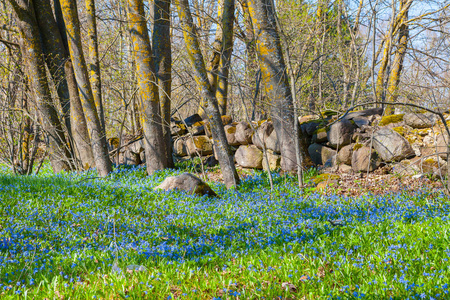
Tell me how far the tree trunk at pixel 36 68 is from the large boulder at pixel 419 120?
9646 mm

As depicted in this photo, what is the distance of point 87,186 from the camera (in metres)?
7.64

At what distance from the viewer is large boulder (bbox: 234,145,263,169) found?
10.3m

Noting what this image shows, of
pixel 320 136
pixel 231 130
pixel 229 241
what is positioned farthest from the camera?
pixel 231 130

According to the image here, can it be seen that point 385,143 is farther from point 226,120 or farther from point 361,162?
point 226,120

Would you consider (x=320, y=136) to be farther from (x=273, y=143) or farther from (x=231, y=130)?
(x=231, y=130)

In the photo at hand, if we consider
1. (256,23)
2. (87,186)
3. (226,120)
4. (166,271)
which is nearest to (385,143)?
(256,23)

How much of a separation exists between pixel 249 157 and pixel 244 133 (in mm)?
763

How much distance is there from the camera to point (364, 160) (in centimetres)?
814

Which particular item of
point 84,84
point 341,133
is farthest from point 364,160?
point 84,84

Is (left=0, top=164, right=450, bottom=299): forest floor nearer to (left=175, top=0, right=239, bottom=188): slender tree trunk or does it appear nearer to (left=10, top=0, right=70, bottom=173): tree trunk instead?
(left=175, top=0, right=239, bottom=188): slender tree trunk

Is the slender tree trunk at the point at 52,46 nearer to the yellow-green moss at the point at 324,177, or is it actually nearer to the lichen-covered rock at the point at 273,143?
the lichen-covered rock at the point at 273,143

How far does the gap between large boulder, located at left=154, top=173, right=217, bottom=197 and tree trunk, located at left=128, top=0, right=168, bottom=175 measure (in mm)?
2234

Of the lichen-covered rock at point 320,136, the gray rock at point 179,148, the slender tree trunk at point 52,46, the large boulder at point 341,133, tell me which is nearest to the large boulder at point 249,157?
the lichen-covered rock at point 320,136

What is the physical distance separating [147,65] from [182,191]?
404cm
